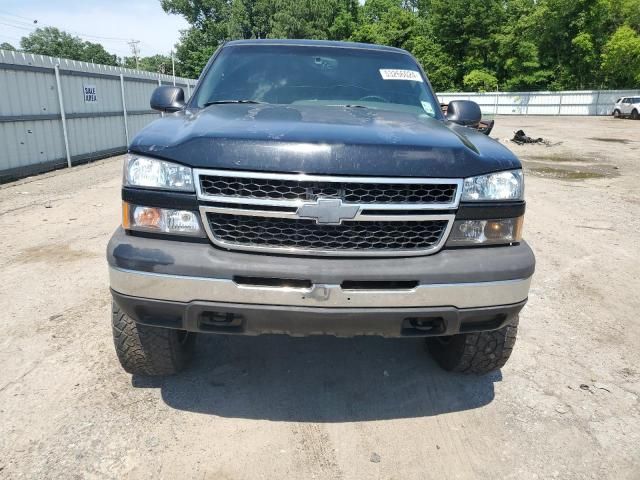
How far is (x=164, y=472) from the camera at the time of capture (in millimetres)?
2248

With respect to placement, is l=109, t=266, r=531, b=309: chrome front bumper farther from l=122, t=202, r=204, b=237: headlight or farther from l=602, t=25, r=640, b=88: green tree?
l=602, t=25, r=640, b=88: green tree

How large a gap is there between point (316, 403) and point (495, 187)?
143cm

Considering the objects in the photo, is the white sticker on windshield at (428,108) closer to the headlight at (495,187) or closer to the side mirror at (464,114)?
the side mirror at (464,114)

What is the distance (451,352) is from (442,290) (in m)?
0.90

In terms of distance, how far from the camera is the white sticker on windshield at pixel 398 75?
3730 mm

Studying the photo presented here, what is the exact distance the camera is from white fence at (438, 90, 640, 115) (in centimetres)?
4322

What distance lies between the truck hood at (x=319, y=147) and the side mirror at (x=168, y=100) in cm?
89

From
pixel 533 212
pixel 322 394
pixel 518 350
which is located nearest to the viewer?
pixel 322 394

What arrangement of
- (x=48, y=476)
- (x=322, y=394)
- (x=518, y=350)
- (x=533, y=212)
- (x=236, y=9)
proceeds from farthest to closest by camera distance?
(x=236, y=9)
(x=533, y=212)
(x=518, y=350)
(x=322, y=394)
(x=48, y=476)

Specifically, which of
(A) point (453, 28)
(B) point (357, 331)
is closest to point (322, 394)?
(B) point (357, 331)

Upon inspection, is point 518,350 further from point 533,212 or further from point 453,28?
point 453,28

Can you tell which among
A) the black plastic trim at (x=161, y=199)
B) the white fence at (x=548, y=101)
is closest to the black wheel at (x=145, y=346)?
the black plastic trim at (x=161, y=199)

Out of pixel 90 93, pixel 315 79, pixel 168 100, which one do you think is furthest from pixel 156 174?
pixel 90 93

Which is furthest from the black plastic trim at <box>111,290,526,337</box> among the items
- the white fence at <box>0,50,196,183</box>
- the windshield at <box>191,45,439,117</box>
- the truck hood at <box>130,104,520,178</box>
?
the white fence at <box>0,50,196,183</box>
